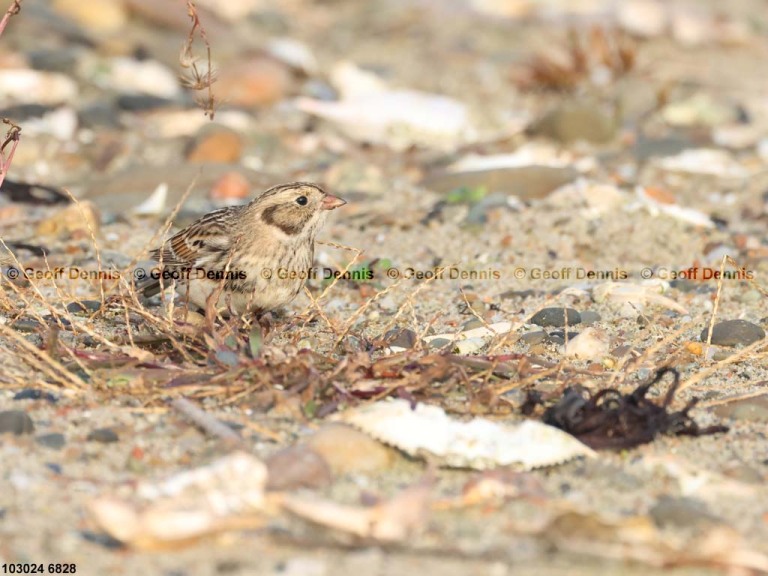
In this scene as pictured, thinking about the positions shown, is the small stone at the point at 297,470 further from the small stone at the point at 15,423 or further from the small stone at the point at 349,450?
the small stone at the point at 15,423

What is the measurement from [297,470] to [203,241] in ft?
8.17

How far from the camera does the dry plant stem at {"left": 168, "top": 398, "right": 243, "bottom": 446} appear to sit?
12.8 feet

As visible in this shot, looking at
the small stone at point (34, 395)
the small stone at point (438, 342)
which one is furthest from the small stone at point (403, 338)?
the small stone at point (34, 395)

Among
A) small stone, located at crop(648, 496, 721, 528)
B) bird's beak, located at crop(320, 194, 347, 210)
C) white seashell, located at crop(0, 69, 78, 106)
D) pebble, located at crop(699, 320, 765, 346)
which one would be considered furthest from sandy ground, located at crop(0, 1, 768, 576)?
bird's beak, located at crop(320, 194, 347, 210)

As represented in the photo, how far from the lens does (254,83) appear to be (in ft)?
34.1

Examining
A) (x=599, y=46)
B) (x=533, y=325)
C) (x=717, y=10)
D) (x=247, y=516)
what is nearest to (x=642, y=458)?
(x=247, y=516)

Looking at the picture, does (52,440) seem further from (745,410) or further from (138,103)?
(138,103)

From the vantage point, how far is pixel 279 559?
3.18m

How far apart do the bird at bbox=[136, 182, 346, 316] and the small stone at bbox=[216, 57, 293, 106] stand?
Answer: 14.0 ft

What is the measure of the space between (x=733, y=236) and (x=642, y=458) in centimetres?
372

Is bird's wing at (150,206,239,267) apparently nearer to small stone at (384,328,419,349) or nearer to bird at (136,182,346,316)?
bird at (136,182,346,316)

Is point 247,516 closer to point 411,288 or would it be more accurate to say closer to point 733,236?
point 411,288

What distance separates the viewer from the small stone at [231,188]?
26.3ft

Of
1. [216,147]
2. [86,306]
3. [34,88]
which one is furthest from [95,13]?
[86,306]
